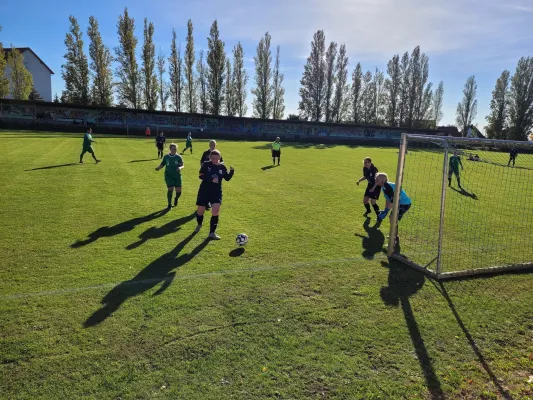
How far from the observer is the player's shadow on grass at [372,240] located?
7424mm

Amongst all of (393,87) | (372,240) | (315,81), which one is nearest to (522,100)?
(393,87)

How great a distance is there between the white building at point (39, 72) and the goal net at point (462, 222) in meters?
69.7

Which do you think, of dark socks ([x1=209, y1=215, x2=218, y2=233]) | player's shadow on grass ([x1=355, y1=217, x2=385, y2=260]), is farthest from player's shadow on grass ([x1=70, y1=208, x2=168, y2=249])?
player's shadow on grass ([x1=355, y1=217, x2=385, y2=260])

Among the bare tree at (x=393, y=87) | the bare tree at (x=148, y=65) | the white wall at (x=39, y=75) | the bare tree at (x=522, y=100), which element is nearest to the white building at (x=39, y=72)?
the white wall at (x=39, y=75)

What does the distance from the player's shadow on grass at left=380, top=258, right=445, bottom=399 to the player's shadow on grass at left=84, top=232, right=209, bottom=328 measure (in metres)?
3.62

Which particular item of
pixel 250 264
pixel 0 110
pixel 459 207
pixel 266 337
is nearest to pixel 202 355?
pixel 266 337

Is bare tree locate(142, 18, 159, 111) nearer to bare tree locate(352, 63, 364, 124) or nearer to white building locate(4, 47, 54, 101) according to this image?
white building locate(4, 47, 54, 101)

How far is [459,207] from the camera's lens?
40.7 feet

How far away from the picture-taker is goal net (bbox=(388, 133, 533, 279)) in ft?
22.0

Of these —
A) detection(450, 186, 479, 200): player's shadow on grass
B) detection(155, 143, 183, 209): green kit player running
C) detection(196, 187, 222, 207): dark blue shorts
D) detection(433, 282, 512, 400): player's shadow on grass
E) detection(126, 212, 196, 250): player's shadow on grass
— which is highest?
detection(155, 143, 183, 209): green kit player running

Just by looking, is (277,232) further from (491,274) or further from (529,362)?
(529,362)

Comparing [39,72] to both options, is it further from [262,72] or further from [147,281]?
[147,281]

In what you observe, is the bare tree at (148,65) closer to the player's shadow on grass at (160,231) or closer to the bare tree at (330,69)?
the bare tree at (330,69)

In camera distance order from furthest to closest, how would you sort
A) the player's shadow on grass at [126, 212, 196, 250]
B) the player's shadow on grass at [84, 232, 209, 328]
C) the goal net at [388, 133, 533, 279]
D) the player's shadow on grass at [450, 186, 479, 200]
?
the player's shadow on grass at [450, 186, 479, 200] → the player's shadow on grass at [126, 212, 196, 250] → the goal net at [388, 133, 533, 279] → the player's shadow on grass at [84, 232, 209, 328]
